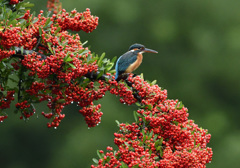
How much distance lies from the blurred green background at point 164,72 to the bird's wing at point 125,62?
49.1 feet

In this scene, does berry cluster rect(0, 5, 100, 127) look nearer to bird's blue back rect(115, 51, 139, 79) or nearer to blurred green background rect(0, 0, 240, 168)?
bird's blue back rect(115, 51, 139, 79)

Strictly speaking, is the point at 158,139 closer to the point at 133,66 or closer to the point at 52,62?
the point at 133,66

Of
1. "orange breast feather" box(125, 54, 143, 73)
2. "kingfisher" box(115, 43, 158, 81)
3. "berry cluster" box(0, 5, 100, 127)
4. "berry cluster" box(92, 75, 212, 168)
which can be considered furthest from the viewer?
"orange breast feather" box(125, 54, 143, 73)

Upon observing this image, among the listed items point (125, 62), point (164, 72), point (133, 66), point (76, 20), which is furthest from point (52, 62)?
point (164, 72)

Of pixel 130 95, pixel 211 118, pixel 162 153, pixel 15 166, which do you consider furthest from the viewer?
pixel 15 166

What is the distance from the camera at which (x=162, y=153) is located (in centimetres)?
711

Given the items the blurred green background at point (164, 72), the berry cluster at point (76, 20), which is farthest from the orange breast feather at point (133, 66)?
the blurred green background at point (164, 72)

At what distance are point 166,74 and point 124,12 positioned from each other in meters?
2.95

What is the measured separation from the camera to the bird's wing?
7.81 m

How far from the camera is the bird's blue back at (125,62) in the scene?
25.6ft

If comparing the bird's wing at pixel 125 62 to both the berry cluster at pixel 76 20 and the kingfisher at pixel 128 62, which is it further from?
the berry cluster at pixel 76 20

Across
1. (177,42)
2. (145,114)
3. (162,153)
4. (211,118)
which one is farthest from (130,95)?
(177,42)

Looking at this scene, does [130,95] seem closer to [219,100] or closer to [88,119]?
[88,119]

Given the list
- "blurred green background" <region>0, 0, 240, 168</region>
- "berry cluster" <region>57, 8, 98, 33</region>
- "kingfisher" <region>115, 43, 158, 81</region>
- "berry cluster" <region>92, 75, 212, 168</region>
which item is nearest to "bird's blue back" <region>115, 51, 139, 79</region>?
"kingfisher" <region>115, 43, 158, 81</region>
